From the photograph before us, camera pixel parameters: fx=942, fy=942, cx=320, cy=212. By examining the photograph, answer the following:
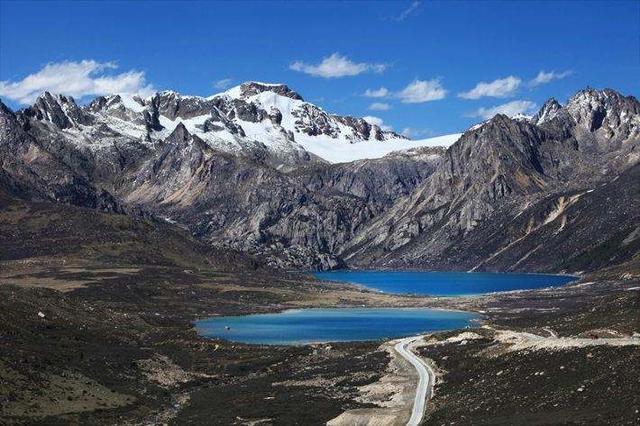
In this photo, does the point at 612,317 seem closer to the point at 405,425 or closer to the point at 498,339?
the point at 498,339

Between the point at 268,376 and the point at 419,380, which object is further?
the point at 268,376

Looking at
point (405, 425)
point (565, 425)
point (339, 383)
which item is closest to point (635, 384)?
point (565, 425)

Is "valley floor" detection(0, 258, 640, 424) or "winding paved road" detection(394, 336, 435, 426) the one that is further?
"winding paved road" detection(394, 336, 435, 426)

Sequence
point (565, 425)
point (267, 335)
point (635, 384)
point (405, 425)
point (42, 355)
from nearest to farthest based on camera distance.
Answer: point (565, 425) → point (635, 384) → point (405, 425) → point (42, 355) → point (267, 335)

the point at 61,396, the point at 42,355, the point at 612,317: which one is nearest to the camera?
the point at 61,396

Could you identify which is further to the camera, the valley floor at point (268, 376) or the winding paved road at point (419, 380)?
the winding paved road at point (419, 380)

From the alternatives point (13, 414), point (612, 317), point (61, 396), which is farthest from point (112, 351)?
point (612, 317)

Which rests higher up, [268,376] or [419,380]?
[419,380]

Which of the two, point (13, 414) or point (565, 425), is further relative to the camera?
point (13, 414)
